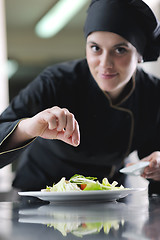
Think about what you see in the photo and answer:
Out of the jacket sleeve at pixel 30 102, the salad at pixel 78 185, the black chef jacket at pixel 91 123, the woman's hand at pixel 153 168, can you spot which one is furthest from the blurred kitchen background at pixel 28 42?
the salad at pixel 78 185

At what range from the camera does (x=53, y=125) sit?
100cm

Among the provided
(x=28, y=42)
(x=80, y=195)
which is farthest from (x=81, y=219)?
(x=28, y=42)

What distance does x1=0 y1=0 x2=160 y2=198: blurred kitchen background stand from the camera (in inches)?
195

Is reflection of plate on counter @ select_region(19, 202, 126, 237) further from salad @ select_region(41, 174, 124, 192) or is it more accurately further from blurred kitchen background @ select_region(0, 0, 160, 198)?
blurred kitchen background @ select_region(0, 0, 160, 198)

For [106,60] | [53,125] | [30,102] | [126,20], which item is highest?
[126,20]

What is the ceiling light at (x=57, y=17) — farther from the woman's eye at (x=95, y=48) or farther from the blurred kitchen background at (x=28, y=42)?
the woman's eye at (x=95, y=48)

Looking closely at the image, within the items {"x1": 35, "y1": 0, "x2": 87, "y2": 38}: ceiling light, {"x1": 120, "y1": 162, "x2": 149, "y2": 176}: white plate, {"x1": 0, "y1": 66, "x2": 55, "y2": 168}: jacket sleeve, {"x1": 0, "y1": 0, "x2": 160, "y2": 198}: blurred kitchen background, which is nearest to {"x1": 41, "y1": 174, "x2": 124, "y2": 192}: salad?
{"x1": 120, "y1": 162, "x2": 149, "y2": 176}: white plate

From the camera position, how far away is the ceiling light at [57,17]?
4.87 meters

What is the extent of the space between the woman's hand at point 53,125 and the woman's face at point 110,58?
0.39 metres

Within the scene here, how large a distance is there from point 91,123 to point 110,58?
34 centimetres

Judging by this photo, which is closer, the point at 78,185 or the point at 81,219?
the point at 81,219

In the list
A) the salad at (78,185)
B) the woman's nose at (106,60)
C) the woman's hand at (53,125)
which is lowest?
the salad at (78,185)

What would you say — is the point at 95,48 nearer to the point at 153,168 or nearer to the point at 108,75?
the point at 108,75

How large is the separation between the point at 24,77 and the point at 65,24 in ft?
3.06
